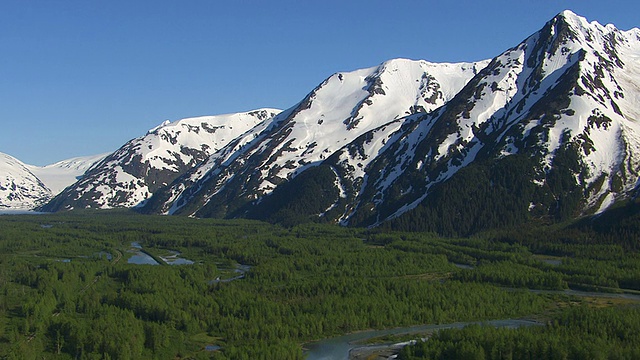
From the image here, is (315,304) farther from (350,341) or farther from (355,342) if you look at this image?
(355,342)

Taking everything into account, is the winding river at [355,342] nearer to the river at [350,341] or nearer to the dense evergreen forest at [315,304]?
the river at [350,341]

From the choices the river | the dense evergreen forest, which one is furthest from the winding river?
the dense evergreen forest

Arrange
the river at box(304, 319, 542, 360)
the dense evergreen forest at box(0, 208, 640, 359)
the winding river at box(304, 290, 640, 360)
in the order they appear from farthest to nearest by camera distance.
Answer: the winding river at box(304, 290, 640, 360), the river at box(304, 319, 542, 360), the dense evergreen forest at box(0, 208, 640, 359)

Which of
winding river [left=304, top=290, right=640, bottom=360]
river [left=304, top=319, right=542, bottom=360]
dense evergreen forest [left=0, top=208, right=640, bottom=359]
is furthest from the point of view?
winding river [left=304, top=290, right=640, bottom=360]

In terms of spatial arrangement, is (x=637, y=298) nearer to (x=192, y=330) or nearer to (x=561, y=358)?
(x=561, y=358)

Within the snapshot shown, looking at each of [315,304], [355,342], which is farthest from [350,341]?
[315,304]

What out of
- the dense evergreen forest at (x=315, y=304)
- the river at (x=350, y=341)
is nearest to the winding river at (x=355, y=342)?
the river at (x=350, y=341)

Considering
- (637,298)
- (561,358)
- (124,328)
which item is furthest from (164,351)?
(637,298)

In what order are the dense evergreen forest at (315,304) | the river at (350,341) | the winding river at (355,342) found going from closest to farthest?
the dense evergreen forest at (315,304)
the river at (350,341)
the winding river at (355,342)

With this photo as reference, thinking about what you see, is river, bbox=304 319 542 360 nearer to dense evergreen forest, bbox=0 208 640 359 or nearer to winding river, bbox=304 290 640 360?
winding river, bbox=304 290 640 360
